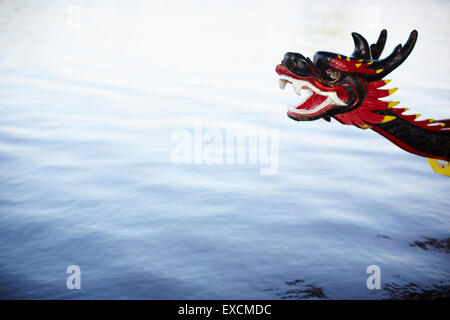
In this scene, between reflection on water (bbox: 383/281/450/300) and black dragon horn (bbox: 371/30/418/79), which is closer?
black dragon horn (bbox: 371/30/418/79)

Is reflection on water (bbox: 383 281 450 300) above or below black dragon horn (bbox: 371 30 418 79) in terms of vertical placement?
below

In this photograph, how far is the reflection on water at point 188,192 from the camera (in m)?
2.45

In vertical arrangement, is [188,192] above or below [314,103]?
A: below

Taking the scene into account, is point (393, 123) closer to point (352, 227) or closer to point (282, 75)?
point (282, 75)

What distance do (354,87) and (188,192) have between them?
1.40 m

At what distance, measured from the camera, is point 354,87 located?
2.23 m

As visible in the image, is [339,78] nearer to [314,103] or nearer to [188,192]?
[314,103]

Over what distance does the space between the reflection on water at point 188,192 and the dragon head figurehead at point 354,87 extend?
70 cm

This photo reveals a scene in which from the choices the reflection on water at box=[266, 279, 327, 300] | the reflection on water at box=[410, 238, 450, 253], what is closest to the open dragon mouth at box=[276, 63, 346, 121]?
the reflection on water at box=[266, 279, 327, 300]

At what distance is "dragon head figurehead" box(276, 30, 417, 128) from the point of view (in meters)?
2.21

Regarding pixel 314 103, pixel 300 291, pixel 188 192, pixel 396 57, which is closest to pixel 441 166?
pixel 396 57

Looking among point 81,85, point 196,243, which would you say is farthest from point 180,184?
point 81,85

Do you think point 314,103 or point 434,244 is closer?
point 314,103

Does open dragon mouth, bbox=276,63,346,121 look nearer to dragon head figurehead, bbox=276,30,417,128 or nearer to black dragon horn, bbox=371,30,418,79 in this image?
dragon head figurehead, bbox=276,30,417,128
